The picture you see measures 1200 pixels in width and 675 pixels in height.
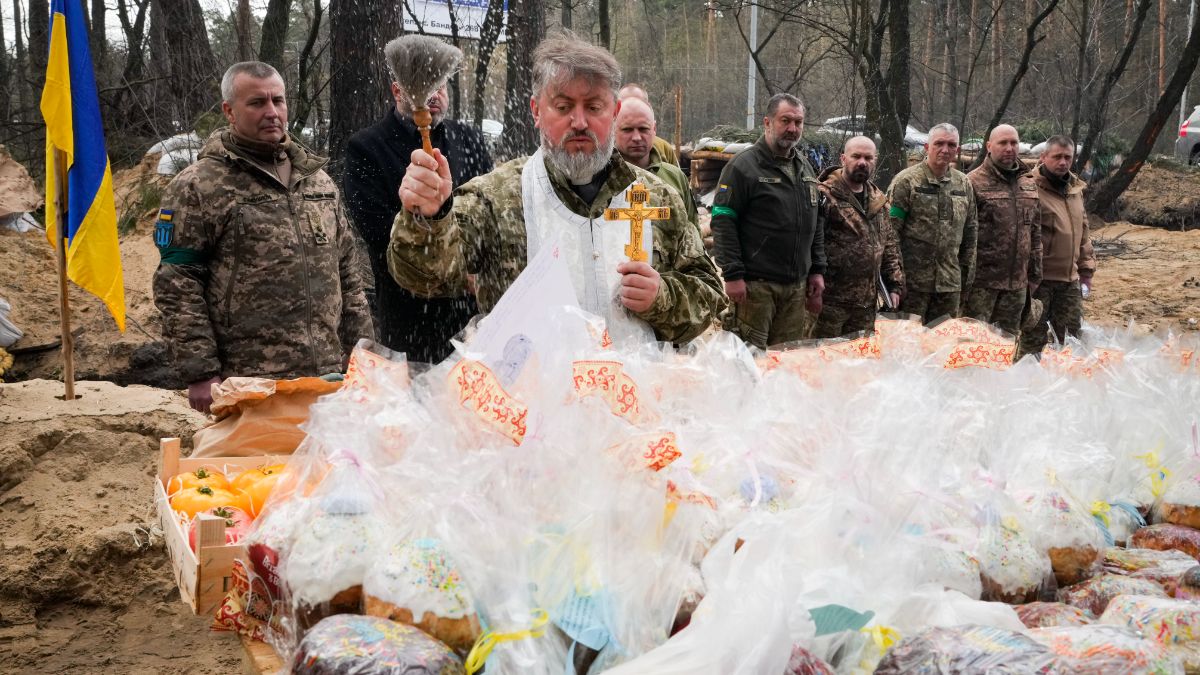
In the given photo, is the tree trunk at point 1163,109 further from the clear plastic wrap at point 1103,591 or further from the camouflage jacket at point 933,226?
the clear plastic wrap at point 1103,591

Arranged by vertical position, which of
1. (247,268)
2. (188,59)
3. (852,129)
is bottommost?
(247,268)

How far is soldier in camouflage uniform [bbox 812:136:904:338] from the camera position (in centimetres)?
661

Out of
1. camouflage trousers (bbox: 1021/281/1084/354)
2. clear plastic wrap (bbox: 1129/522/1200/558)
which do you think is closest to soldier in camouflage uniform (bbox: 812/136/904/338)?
camouflage trousers (bbox: 1021/281/1084/354)

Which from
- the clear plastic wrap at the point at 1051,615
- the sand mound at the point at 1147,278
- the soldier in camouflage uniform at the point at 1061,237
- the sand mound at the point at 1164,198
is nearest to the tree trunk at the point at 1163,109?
the sand mound at the point at 1147,278

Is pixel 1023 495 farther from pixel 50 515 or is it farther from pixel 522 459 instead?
pixel 50 515

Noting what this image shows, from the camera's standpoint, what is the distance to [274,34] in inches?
368

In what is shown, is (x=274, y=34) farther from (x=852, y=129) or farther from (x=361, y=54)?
(x=852, y=129)

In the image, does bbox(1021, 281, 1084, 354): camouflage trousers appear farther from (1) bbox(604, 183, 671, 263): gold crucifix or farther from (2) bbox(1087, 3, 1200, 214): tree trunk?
(1) bbox(604, 183, 671, 263): gold crucifix

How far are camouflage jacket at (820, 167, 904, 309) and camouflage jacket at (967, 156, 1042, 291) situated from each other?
1174mm

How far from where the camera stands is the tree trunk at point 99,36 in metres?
13.3

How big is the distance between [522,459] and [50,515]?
3607mm

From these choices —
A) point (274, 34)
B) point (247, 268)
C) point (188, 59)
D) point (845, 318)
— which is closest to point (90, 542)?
point (247, 268)

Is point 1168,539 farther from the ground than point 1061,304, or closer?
farther from the ground

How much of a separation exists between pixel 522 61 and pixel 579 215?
630 cm
